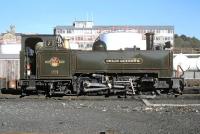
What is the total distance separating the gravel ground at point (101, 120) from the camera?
9.95m

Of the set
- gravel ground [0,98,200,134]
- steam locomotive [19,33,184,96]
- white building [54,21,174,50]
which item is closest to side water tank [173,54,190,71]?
steam locomotive [19,33,184,96]

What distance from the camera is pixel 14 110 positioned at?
1488 centimetres

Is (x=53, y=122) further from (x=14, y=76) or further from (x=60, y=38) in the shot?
(x=14, y=76)

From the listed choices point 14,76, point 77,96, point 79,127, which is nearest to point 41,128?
point 79,127

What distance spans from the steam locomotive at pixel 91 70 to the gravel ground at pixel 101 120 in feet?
18.8

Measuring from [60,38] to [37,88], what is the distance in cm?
287

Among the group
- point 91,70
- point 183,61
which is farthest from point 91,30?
point 91,70

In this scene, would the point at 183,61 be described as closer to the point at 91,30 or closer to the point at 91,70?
the point at 91,70

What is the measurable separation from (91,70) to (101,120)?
385 inches

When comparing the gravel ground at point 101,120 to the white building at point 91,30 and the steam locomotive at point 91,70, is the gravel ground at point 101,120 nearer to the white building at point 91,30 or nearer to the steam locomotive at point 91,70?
the steam locomotive at point 91,70

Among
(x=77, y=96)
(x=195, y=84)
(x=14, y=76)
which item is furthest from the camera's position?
(x=14, y=76)

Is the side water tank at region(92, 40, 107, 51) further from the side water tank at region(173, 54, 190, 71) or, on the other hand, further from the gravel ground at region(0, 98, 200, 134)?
the side water tank at region(173, 54, 190, 71)

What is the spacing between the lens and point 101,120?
468 inches

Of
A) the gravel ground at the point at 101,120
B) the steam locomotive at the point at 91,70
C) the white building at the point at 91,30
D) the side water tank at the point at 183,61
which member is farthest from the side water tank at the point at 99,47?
the white building at the point at 91,30
